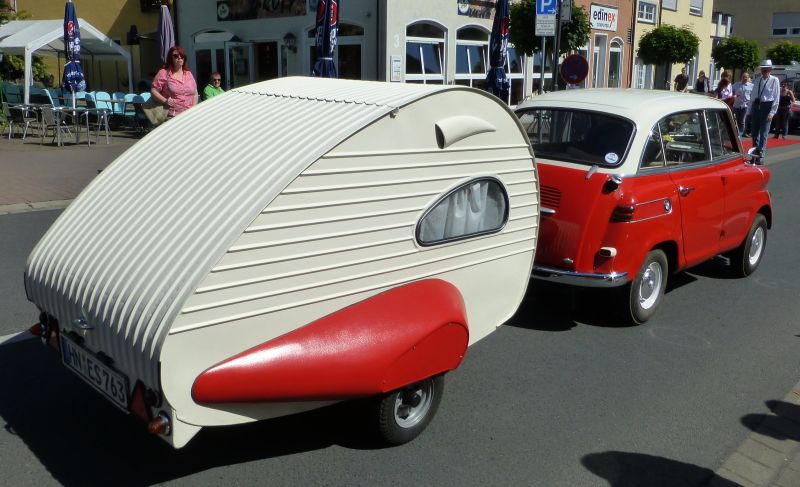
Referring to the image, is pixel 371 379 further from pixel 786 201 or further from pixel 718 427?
pixel 786 201

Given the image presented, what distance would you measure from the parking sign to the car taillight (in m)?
8.76

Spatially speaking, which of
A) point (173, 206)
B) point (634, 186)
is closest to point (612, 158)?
point (634, 186)

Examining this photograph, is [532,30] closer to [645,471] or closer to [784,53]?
[645,471]

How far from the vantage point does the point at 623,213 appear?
5.47 metres

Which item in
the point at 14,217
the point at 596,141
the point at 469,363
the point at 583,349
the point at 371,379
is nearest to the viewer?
the point at 371,379

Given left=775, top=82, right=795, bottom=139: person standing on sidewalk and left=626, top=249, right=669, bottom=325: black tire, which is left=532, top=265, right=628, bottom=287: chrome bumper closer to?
left=626, top=249, right=669, bottom=325: black tire

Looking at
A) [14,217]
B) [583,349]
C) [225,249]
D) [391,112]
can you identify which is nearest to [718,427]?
[583,349]

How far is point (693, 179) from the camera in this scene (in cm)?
618

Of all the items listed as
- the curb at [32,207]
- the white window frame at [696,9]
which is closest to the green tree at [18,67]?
the curb at [32,207]

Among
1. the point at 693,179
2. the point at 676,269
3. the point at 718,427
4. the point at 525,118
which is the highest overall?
the point at 525,118

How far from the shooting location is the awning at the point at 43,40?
18203mm

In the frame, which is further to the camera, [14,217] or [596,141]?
[14,217]

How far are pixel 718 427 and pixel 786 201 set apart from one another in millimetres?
9046

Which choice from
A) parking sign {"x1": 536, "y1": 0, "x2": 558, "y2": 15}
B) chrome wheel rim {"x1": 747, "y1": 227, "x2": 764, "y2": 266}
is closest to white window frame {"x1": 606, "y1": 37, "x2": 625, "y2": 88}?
parking sign {"x1": 536, "y1": 0, "x2": 558, "y2": 15}
